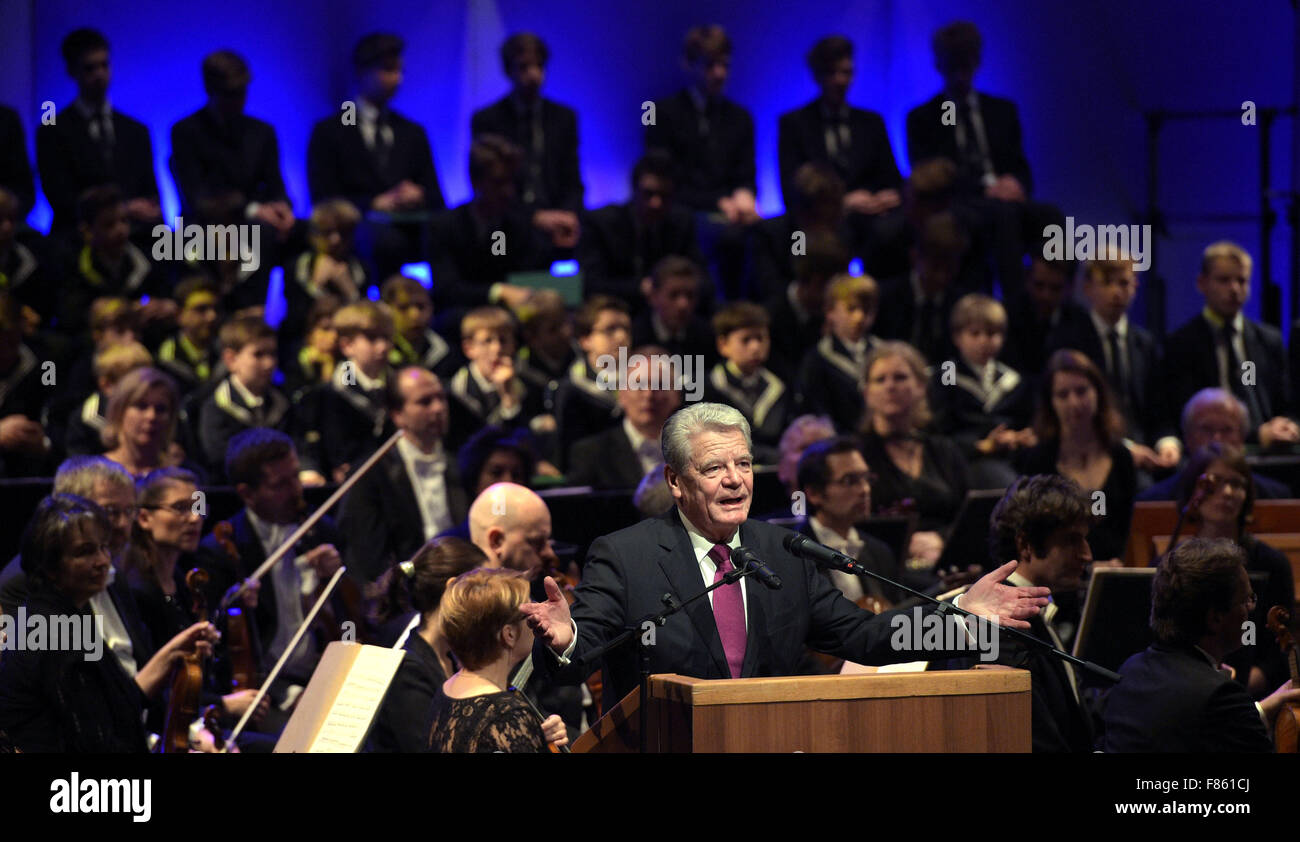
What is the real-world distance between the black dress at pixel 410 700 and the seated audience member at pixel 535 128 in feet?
15.1

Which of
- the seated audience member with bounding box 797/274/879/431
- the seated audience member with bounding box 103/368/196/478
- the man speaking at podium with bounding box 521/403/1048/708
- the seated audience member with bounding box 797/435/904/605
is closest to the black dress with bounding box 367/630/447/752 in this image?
the man speaking at podium with bounding box 521/403/1048/708

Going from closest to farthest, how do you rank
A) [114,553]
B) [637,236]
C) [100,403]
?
1. [114,553]
2. [100,403]
3. [637,236]

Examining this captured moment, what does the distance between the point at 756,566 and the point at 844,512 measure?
83.5 inches

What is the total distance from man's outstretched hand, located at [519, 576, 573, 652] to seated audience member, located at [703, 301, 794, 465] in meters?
3.86

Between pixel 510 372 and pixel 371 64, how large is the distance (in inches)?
97.9

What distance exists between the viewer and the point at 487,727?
3146 millimetres

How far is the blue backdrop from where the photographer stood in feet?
30.0

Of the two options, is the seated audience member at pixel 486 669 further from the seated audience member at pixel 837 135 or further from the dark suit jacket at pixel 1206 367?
the seated audience member at pixel 837 135

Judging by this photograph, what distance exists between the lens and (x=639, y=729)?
10.0 feet

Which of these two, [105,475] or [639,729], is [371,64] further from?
[639,729]

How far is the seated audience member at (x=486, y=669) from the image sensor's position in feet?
10.4

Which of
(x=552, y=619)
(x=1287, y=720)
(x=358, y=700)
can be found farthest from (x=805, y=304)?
(x=552, y=619)

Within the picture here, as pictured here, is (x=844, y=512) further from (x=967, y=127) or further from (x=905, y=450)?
(x=967, y=127)
